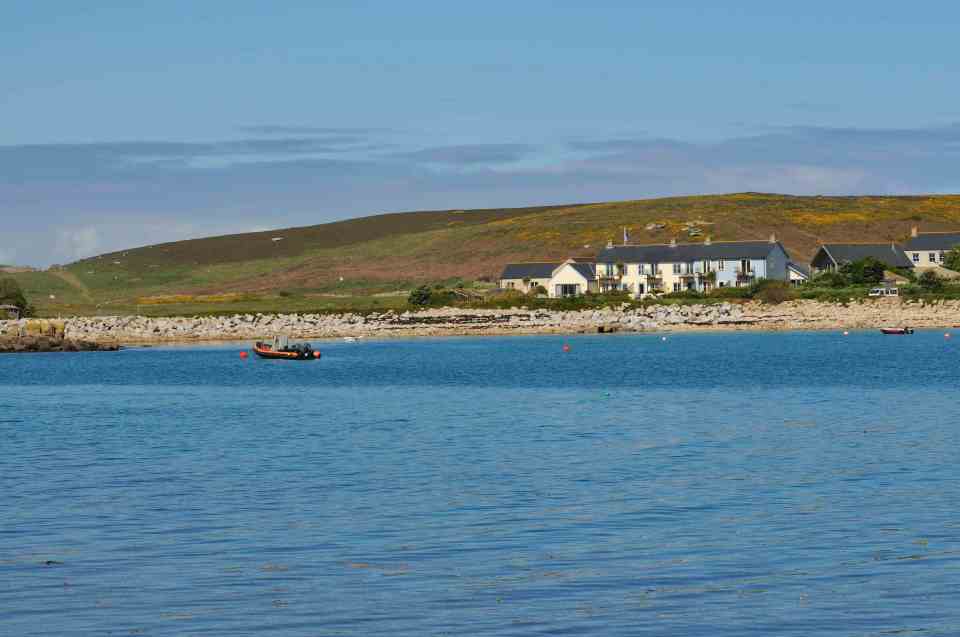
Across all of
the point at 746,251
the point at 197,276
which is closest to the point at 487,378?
the point at 746,251

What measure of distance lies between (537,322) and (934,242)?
2068 inches

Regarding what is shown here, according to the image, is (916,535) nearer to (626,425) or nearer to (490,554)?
(490,554)

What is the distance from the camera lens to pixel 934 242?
5837 inches

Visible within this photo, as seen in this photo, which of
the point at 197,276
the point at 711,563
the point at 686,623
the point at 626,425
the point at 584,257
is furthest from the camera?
the point at 197,276

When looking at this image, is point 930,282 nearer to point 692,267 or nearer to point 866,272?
point 866,272

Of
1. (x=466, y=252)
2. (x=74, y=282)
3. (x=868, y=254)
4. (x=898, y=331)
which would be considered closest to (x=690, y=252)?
(x=868, y=254)

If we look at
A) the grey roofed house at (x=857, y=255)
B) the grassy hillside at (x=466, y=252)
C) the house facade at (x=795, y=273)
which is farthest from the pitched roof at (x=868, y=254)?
the grassy hillside at (x=466, y=252)

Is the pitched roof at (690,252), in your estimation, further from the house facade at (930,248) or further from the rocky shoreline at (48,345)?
the rocky shoreline at (48,345)

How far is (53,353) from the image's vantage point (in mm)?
102375

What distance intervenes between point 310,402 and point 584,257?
4154 inches

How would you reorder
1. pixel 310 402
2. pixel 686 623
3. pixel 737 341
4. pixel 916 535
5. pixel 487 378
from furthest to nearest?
pixel 737 341 → pixel 487 378 → pixel 310 402 → pixel 916 535 → pixel 686 623

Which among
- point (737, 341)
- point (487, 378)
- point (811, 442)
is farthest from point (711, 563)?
point (737, 341)

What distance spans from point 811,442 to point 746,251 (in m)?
106

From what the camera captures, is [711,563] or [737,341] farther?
[737,341]
